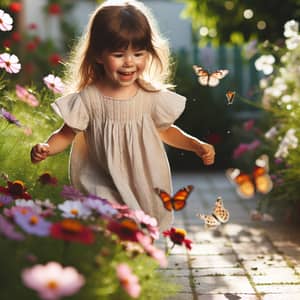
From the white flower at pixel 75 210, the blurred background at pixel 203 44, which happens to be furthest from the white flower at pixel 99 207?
the blurred background at pixel 203 44

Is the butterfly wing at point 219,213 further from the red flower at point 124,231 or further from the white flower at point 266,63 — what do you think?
the white flower at point 266,63

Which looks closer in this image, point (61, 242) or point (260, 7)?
point (61, 242)

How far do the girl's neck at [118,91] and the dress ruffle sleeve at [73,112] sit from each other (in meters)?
0.11

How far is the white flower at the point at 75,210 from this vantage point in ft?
7.34

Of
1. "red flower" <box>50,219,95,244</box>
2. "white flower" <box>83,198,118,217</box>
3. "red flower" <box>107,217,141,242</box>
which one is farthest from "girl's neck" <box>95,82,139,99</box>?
"red flower" <box>50,219,95,244</box>

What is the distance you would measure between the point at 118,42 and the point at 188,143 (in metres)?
0.53

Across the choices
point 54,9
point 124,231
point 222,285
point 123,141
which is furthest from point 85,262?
point 54,9

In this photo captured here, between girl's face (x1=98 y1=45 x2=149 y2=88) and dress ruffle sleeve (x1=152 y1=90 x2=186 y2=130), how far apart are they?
143 mm

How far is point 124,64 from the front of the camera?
2.97 m

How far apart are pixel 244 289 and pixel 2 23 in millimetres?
1578

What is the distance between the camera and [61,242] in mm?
2166

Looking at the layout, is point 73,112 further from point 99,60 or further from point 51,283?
A: point 51,283

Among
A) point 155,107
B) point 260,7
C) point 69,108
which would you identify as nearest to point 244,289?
point 155,107

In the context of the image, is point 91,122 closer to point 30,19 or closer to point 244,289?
point 244,289
